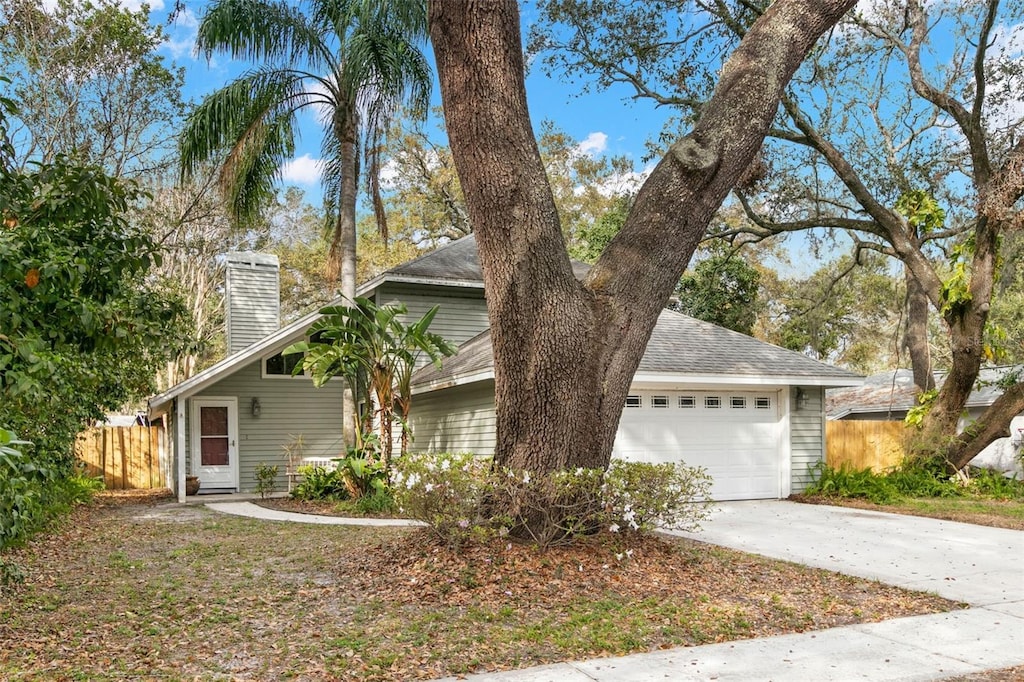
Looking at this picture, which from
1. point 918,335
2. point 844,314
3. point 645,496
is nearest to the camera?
point 645,496

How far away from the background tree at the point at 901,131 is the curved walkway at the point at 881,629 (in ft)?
18.5

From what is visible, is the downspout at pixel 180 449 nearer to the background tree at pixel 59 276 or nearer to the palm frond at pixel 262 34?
the palm frond at pixel 262 34

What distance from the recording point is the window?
16938 mm

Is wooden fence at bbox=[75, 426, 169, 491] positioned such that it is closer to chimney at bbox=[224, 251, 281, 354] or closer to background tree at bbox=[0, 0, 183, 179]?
chimney at bbox=[224, 251, 281, 354]

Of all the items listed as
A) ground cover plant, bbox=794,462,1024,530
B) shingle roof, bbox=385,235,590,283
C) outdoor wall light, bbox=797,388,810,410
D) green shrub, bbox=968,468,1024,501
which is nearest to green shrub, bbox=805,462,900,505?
ground cover plant, bbox=794,462,1024,530

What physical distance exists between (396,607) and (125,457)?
18.0m

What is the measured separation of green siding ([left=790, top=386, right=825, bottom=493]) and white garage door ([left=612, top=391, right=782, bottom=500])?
1.01 ft

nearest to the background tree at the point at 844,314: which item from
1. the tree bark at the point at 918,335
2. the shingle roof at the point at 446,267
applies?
the tree bark at the point at 918,335

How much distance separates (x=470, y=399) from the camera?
1370 cm

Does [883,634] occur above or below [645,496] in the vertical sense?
below

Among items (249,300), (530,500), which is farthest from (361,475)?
(249,300)

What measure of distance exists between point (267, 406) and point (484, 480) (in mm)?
11484

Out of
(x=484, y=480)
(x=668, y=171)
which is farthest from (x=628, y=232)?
(x=484, y=480)

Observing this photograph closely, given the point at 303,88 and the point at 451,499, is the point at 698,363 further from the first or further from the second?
the point at 303,88
